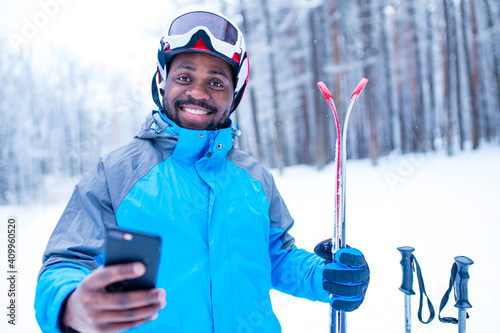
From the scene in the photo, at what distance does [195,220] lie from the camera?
1.30 m

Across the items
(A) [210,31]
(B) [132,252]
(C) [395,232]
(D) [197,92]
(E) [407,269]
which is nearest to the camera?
(B) [132,252]

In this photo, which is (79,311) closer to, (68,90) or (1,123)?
(1,123)

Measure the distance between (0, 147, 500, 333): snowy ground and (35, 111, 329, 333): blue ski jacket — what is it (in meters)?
2.42

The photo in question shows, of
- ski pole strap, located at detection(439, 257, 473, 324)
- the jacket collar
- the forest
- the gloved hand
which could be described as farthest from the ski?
the forest

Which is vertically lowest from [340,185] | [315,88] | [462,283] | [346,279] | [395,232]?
[395,232]

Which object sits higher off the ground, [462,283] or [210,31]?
[210,31]

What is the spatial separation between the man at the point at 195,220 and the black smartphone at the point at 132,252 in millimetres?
205

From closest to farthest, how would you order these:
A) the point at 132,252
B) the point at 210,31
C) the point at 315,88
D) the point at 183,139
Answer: the point at 132,252 < the point at 183,139 < the point at 210,31 < the point at 315,88

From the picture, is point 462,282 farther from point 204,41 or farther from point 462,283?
point 204,41

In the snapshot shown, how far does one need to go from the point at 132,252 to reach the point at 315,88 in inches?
502

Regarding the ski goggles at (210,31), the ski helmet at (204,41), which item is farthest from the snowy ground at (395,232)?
the ski goggles at (210,31)

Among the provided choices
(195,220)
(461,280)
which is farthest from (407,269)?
(195,220)

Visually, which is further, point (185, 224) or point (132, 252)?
point (185, 224)

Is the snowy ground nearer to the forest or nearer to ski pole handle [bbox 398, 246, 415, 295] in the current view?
ski pole handle [bbox 398, 246, 415, 295]
